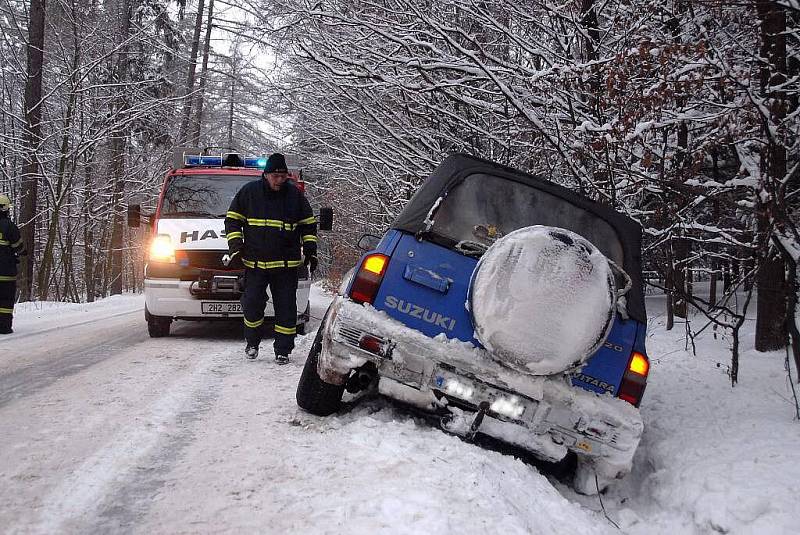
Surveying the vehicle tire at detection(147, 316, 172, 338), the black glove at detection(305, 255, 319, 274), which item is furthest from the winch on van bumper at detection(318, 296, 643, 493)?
the vehicle tire at detection(147, 316, 172, 338)

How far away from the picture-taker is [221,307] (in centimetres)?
715

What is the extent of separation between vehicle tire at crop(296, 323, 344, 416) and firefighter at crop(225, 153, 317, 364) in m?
1.91

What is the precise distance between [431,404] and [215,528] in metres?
1.58

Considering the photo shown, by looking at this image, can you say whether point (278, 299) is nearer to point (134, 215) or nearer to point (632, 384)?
point (134, 215)

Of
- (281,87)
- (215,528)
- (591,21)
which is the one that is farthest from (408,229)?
(281,87)

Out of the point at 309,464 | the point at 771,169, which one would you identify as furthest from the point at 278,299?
the point at 771,169

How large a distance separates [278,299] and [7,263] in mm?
4584

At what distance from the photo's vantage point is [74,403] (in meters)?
4.11

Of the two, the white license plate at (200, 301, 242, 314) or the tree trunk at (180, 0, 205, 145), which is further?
the tree trunk at (180, 0, 205, 145)

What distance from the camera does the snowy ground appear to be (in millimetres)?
2512

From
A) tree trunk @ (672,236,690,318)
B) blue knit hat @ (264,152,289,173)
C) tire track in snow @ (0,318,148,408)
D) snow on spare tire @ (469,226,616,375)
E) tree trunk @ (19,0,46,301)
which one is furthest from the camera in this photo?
tree trunk @ (19,0,46,301)

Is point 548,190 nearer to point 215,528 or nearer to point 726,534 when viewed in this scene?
point 726,534

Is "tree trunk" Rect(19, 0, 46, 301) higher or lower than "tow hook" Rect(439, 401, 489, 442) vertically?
higher

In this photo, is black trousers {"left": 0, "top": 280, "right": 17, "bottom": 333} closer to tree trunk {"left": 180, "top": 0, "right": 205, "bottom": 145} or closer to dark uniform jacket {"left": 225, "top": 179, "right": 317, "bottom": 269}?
dark uniform jacket {"left": 225, "top": 179, "right": 317, "bottom": 269}
